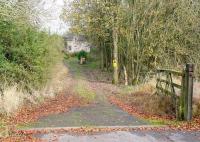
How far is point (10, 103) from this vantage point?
14.0m

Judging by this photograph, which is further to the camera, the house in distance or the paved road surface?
the house in distance

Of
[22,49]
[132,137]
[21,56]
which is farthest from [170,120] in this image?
[21,56]

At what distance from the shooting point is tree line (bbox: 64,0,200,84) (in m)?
28.9

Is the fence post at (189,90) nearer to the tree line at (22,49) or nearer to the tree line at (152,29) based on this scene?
the tree line at (22,49)

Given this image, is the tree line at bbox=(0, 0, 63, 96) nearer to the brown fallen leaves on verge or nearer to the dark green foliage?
the dark green foliage

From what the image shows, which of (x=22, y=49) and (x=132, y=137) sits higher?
(x=22, y=49)

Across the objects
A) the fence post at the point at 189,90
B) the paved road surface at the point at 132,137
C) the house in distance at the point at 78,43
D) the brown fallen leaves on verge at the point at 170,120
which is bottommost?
the brown fallen leaves on verge at the point at 170,120

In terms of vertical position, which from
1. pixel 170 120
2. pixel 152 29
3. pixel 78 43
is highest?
pixel 152 29

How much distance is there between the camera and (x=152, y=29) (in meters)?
29.1

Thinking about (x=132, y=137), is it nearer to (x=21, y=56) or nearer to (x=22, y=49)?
(x=22, y=49)

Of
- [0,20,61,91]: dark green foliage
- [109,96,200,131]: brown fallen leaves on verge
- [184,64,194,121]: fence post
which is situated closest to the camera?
[109,96,200,131]: brown fallen leaves on verge

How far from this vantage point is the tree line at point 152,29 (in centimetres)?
2889

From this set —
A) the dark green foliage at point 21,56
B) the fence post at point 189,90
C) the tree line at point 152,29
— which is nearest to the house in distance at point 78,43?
the tree line at point 152,29

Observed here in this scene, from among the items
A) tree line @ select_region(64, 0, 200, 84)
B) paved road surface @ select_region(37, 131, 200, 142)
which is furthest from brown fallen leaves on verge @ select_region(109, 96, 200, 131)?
tree line @ select_region(64, 0, 200, 84)
